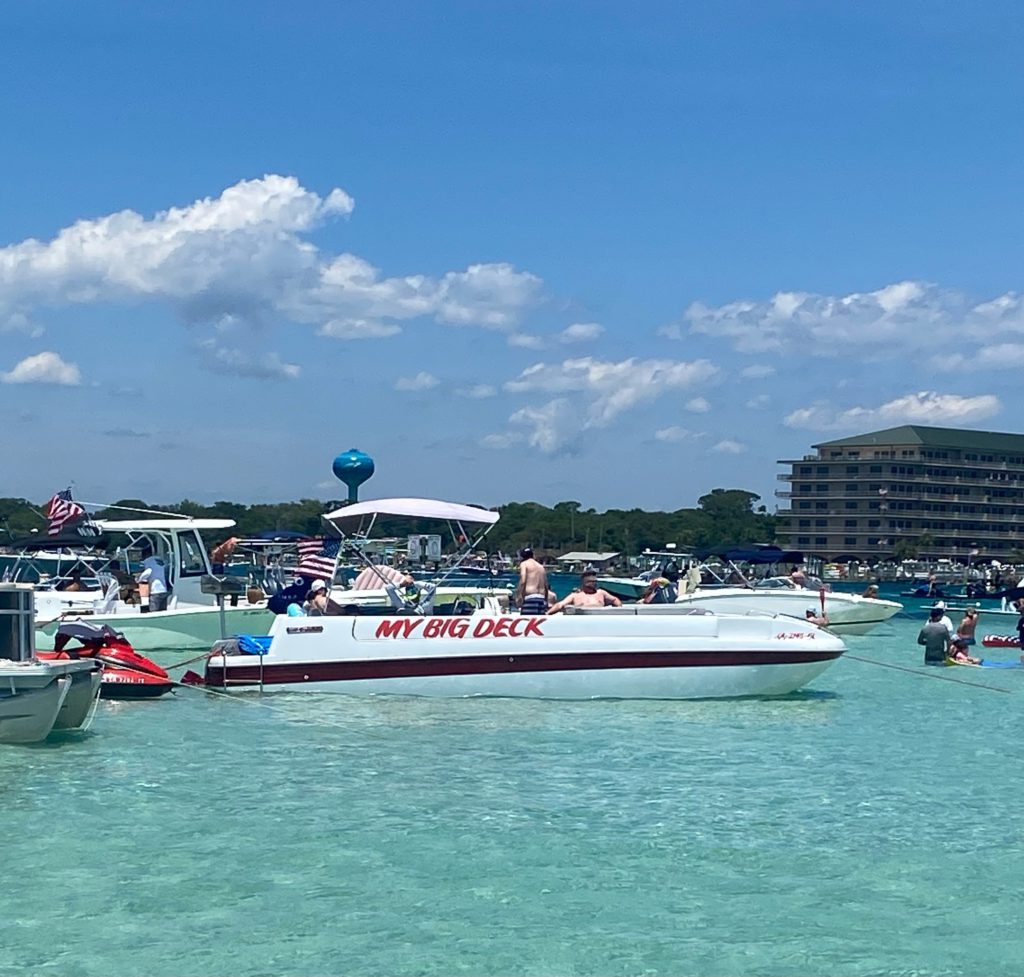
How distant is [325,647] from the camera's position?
63.5ft

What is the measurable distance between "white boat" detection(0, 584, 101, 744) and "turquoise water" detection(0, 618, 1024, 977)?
289mm

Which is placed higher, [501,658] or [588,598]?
[588,598]

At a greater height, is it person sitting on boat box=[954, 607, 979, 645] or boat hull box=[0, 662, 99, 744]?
person sitting on boat box=[954, 607, 979, 645]

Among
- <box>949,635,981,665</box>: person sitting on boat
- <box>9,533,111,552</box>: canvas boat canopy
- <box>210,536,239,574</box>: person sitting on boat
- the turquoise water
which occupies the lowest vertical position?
the turquoise water

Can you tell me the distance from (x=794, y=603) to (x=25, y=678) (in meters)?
21.6

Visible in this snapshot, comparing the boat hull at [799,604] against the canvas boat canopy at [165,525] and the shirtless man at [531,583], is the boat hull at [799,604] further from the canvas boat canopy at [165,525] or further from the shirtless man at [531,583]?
the canvas boat canopy at [165,525]

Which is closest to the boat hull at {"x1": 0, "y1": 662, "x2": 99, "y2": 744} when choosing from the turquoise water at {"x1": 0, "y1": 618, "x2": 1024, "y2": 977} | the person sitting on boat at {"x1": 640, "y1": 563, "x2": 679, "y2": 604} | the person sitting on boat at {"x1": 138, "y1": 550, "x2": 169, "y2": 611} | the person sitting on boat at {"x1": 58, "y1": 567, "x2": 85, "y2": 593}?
the turquoise water at {"x1": 0, "y1": 618, "x2": 1024, "y2": 977}

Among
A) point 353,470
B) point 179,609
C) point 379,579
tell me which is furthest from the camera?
point 353,470

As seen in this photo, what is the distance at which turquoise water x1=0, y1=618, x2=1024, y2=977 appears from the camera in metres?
8.87

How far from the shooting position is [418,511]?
21.4 metres

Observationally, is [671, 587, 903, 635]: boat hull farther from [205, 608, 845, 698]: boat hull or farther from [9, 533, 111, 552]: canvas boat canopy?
[9, 533, 111, 552]: canvas boat canopy

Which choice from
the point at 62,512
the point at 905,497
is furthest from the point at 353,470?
the point at 905,497

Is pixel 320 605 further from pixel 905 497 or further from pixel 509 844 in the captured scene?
pixel 905 497

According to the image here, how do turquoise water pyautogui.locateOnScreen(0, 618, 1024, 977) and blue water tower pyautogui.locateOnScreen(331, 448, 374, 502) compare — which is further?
blue water tower pyautogui.locateOnScreen(331, 448, 374, 502)
